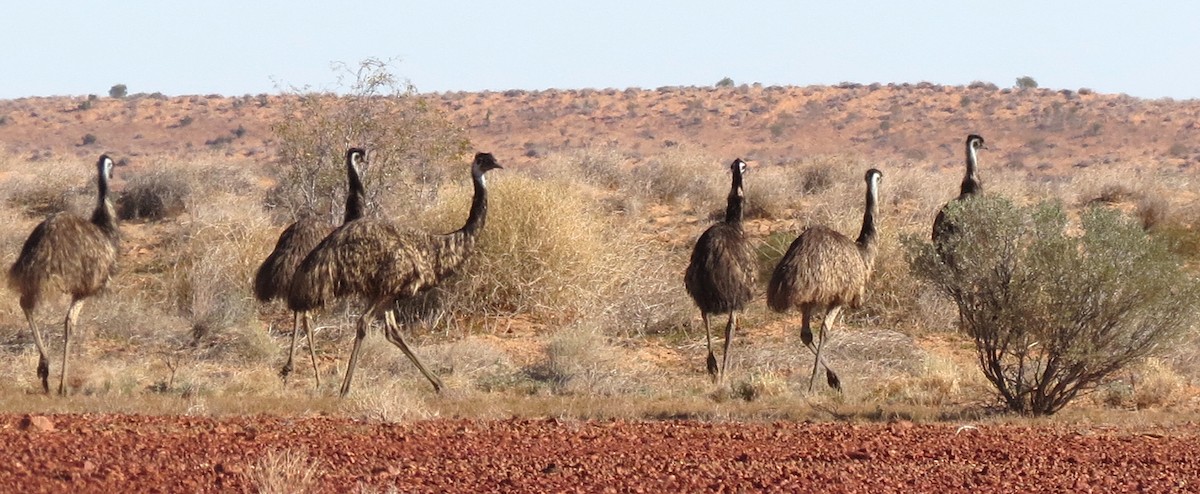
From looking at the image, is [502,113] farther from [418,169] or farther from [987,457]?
[987,457]

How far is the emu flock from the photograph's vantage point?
489 inches

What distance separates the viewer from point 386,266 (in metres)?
12.4

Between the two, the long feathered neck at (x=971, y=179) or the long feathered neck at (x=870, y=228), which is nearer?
the long feathered neck at (x=870, y=228)

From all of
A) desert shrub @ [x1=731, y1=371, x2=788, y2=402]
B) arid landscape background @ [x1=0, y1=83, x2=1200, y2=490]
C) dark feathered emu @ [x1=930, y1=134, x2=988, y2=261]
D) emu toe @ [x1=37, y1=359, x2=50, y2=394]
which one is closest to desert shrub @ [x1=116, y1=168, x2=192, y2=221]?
arid landscape background @ [x1=0, y1=83, x2=1200, y2=490]

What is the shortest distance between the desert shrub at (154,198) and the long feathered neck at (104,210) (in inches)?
451

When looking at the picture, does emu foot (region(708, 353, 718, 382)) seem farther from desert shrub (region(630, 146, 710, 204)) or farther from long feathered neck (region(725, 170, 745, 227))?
desert shrub (region(630, 146, 710, 204))

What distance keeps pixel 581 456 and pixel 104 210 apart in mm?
6693

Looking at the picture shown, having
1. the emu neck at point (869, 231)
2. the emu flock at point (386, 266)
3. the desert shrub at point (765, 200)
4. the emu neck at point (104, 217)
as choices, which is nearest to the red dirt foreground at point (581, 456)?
the emu flock at point (386, 266)

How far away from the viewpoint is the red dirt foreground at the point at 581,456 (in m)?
7.48

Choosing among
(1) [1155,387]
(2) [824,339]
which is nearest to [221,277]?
(2) [824,339]

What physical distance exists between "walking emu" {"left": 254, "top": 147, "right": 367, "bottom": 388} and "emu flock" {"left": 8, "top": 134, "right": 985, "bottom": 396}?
1 centimetres

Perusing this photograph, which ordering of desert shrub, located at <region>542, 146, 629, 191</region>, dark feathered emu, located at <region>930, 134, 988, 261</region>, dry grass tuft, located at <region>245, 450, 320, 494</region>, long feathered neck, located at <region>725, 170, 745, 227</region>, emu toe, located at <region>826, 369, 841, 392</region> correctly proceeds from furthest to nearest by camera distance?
1. desert shrub, located at <region>542, 146, 629, 191</region>
2. long feathered neck, located at <region>725, 170, 745, 227</region>
3. dark feathered emu, located at <region>930, 134, 988, 261</region>
4. emu toe, located at <region>826, 369, 841, 392</region>
5. dry grass tuft, located at <region>245, 450, 320, 494</region>

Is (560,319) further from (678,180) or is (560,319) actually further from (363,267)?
(678,180)

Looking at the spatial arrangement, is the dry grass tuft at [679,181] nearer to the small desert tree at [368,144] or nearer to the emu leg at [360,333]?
the small desert tree at [368,144]
